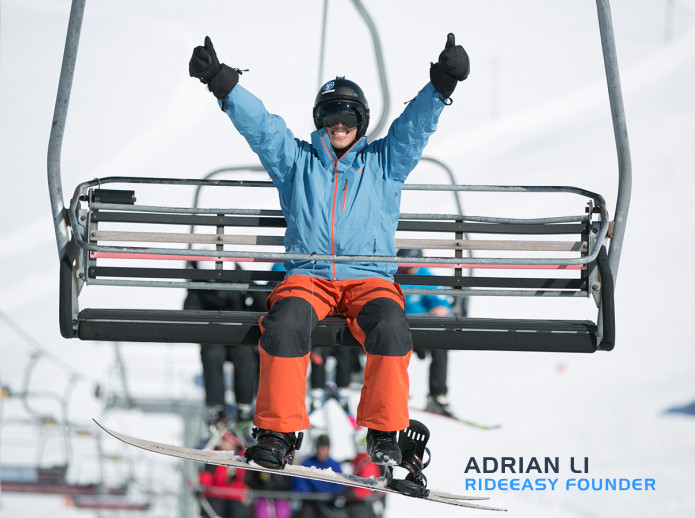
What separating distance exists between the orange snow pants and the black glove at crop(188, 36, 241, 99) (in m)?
0.79

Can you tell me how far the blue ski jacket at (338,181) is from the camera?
3451mm

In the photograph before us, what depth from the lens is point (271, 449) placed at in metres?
3.11

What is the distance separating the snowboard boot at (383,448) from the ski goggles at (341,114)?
122 cm

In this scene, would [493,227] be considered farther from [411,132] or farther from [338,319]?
[338,319]

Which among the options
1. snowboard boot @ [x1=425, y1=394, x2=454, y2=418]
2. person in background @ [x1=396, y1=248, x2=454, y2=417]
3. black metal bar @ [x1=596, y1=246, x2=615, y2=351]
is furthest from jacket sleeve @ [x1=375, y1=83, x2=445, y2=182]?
snowboard boot @ [x1=425, y1=394, x2=454, y2=418]

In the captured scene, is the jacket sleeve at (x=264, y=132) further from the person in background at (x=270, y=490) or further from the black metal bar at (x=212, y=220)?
the person in background at (x=270, y=490)

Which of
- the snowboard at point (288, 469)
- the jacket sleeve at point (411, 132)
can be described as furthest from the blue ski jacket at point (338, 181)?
the snowboard at point (288, 469)

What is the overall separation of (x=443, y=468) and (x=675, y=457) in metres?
3.93

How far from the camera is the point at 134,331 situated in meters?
3.43

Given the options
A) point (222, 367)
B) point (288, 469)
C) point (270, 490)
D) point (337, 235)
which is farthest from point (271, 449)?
point (270, 490)

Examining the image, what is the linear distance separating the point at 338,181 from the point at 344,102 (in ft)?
1.24

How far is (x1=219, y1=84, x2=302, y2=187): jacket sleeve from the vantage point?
11.2 ft

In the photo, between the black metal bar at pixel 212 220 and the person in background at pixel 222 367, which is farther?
the person in background at pixel 222 367

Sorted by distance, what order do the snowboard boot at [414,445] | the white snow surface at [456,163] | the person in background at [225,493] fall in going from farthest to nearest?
the white snow surface at [456,163], the person in background at [225,493], the snowboard boot at [414,445]
